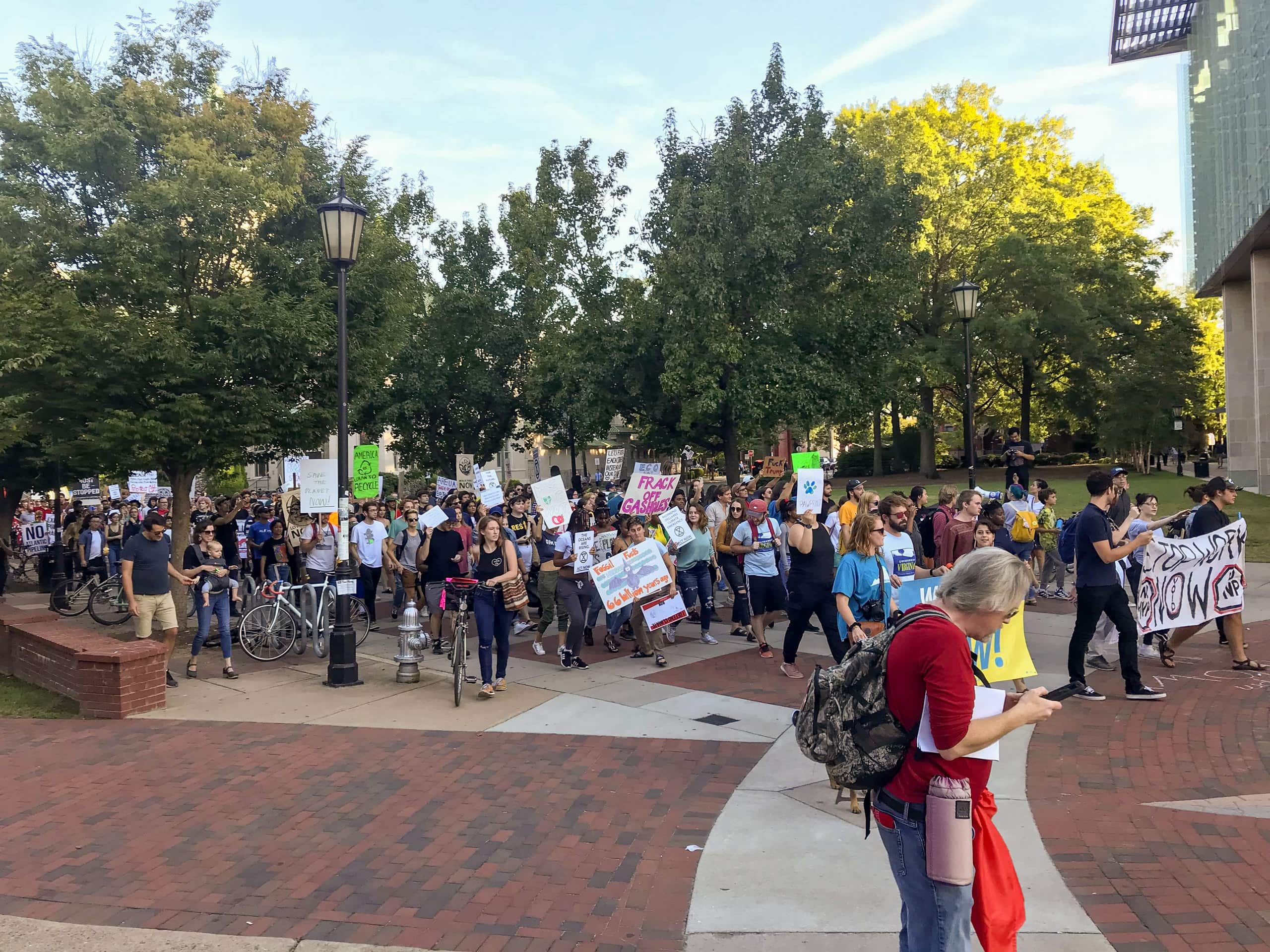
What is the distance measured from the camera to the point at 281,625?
11.4 metres

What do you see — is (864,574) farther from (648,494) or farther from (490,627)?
(648,494)

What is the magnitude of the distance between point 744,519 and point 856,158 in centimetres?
1874

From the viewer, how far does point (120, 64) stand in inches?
500

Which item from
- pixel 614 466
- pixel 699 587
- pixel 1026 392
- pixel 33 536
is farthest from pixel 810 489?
pixel 1026 392

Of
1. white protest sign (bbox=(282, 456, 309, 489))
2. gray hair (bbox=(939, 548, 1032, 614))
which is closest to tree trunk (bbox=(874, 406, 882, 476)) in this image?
white protest sign (bbox=(282, 456, 309, 489))

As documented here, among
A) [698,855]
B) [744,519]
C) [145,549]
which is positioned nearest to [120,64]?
[145,549]

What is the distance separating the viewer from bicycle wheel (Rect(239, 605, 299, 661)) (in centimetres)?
1124

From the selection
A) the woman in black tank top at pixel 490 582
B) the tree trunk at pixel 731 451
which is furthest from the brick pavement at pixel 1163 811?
the tree trunk at pixel 731 451

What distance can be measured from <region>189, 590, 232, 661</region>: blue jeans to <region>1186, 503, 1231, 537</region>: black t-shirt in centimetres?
1036

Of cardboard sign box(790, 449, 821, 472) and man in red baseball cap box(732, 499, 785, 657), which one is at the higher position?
cardboard sign box(790, 449, 821, 472)

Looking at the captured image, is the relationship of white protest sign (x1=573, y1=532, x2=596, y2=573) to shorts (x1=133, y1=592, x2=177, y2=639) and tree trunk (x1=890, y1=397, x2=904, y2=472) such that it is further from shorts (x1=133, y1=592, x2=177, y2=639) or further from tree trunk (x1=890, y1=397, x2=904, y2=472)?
tree trunk (x1=890, y1=397, x2=904, y2=472)

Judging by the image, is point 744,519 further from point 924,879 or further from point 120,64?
point 120,64

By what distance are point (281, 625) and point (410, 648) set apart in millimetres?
2524

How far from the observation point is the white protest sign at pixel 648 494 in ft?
45.9
